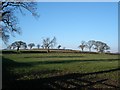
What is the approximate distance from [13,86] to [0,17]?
16.2m

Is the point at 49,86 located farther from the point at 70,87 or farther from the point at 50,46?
the point at 50,46

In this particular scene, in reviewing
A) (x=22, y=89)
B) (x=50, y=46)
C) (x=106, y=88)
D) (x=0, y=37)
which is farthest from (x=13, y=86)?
(x=50, y=46)

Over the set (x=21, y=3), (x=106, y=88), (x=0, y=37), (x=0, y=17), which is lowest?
(x=106, y=88)

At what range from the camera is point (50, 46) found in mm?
150250

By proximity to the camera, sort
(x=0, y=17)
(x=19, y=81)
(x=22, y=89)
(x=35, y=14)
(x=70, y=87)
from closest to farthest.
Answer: (x=22, y=89) → (x=70, y=87) → (x=19, y=81) → (x=0, y=17) → (x=35, y=14)

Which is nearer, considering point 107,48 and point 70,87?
point 70,87

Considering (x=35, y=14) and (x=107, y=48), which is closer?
(x=35, y=14)

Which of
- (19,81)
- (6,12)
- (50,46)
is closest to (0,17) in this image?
(6,12)

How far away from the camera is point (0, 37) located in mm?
31000

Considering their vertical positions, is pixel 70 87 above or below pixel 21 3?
below

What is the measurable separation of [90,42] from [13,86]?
172m

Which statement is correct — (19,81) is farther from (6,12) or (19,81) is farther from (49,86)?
(6,12)

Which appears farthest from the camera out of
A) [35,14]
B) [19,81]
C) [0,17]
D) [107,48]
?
[107,48]

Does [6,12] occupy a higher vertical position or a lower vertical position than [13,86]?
higher
